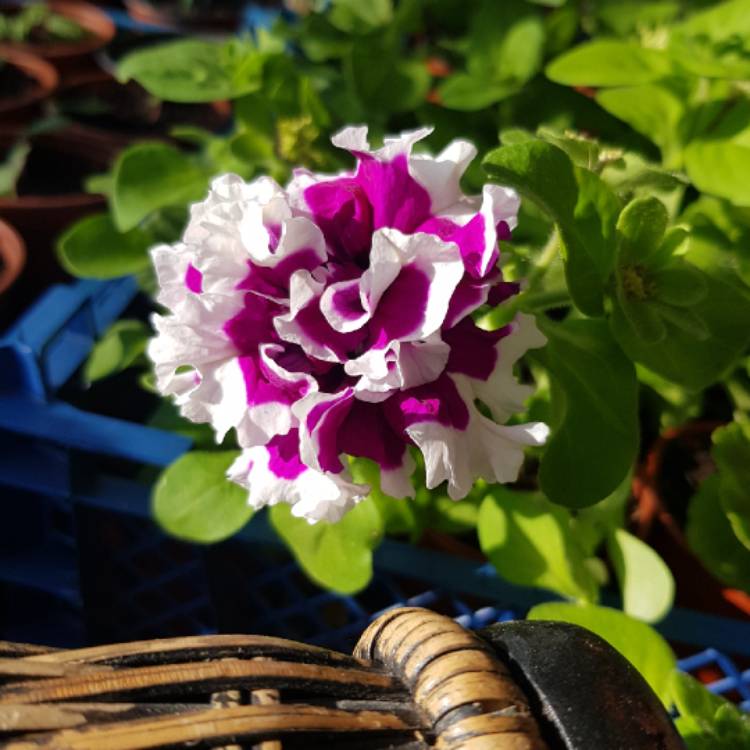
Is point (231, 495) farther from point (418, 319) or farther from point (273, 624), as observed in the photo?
point (418, 319)

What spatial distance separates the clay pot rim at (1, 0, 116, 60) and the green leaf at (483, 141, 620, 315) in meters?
1.13

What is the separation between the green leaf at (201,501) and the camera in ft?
1.80

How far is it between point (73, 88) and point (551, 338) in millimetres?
1030

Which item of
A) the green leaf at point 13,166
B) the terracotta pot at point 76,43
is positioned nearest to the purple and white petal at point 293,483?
the green leaf at point 13,166

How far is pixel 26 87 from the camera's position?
1281 millimetres

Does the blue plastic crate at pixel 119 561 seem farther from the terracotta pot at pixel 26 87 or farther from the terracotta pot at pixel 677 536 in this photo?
the terracotta pot at pixel 26 87

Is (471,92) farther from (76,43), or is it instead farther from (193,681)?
(76,43)

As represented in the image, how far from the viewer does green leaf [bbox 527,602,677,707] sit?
0.44 m

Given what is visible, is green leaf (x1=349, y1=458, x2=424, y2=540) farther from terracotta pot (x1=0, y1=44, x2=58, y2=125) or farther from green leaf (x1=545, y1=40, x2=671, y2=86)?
terracotta pot (x1=0, y1=44, x2=58, y2=125)

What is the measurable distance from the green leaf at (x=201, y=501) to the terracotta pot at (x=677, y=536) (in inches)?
11.5

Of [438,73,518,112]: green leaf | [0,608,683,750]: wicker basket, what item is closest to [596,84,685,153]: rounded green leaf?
[438,73,518,112]: green leaf

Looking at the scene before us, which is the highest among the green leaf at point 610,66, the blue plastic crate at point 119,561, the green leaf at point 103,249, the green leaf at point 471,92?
the green leaf at point 610,66

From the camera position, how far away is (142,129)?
3.83ft

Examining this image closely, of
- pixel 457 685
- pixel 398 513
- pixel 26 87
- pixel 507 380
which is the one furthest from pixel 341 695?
pixel 26 87
